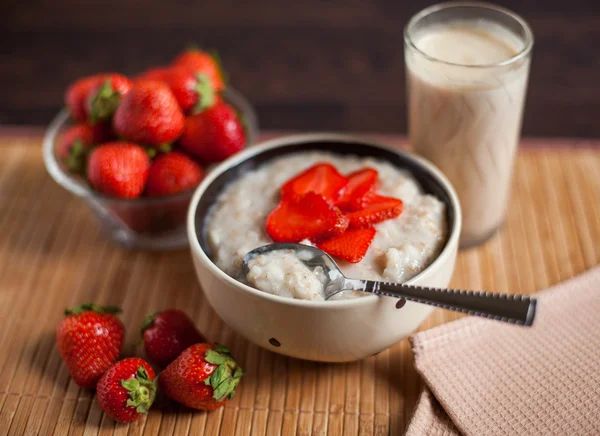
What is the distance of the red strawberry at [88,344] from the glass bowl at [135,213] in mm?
359

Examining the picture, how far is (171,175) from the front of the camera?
1.79 metres

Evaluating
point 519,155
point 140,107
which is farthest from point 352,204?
point 519,155

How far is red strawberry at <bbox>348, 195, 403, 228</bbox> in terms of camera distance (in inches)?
58.4

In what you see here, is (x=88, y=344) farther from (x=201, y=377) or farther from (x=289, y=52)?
(x=289, y=52)

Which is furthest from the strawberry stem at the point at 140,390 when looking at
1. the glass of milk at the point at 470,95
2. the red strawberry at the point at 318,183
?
the glass of milk at the point at 470,95

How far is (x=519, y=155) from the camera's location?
2.12 m

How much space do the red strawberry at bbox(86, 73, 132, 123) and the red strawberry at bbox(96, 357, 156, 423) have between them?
73 cm

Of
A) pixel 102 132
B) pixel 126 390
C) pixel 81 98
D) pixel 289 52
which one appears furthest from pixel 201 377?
pixel 289 52

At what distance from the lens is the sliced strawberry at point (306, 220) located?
4.79 ft

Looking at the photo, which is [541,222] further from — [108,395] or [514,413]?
[108,395]

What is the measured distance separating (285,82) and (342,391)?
5.20ft

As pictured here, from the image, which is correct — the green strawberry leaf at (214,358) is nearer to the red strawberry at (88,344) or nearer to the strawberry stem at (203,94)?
the red strawberry at (88,344)

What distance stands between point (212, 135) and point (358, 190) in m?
0.46

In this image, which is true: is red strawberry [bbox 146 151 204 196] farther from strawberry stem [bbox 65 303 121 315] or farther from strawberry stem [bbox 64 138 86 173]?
strawberry stem [bbox 65 303 121 315]
